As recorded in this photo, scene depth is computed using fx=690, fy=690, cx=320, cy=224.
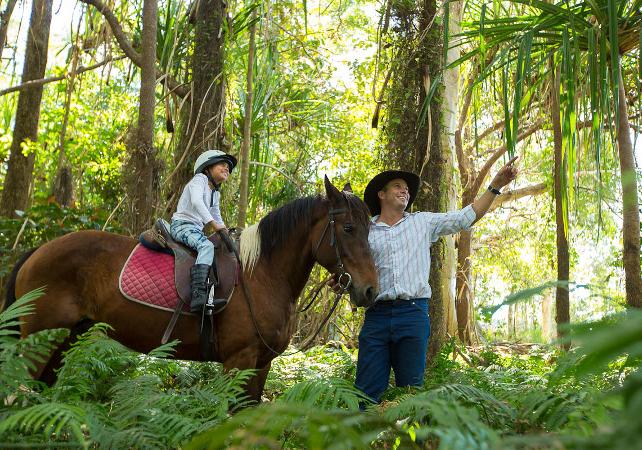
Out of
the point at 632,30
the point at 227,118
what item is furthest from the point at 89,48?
the point at 632,30

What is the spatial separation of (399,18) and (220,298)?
10.9 feet

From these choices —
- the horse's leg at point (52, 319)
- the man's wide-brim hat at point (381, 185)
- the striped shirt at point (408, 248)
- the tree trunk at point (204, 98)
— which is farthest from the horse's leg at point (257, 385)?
the tree trunk at point (204, 98)

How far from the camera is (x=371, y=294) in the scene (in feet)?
15.1

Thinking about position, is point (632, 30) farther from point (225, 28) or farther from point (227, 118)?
point (227, 118)

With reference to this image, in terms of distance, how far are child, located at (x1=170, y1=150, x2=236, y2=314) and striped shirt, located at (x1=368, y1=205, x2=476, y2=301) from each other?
1208 millimetres

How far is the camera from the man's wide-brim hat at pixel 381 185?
197 inches

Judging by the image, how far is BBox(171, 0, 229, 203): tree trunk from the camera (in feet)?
27.0

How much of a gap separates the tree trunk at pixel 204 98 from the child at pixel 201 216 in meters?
2.56

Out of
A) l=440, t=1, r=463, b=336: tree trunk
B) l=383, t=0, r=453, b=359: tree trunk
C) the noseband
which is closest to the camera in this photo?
the noseband

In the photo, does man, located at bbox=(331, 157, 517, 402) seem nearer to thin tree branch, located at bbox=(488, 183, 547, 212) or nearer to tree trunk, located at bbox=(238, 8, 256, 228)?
tree trunk, located at bbox=(238, 8, 256, 228)

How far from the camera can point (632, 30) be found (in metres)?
5.89

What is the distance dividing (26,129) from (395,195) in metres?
9.13

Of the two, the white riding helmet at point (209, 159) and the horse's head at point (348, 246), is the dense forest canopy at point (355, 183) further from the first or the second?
the white riding helmet at point (209, 159)

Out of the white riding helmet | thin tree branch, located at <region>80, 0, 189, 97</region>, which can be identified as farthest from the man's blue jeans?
thin tree branch, located at <region>80, 0, 189, 97</region>
